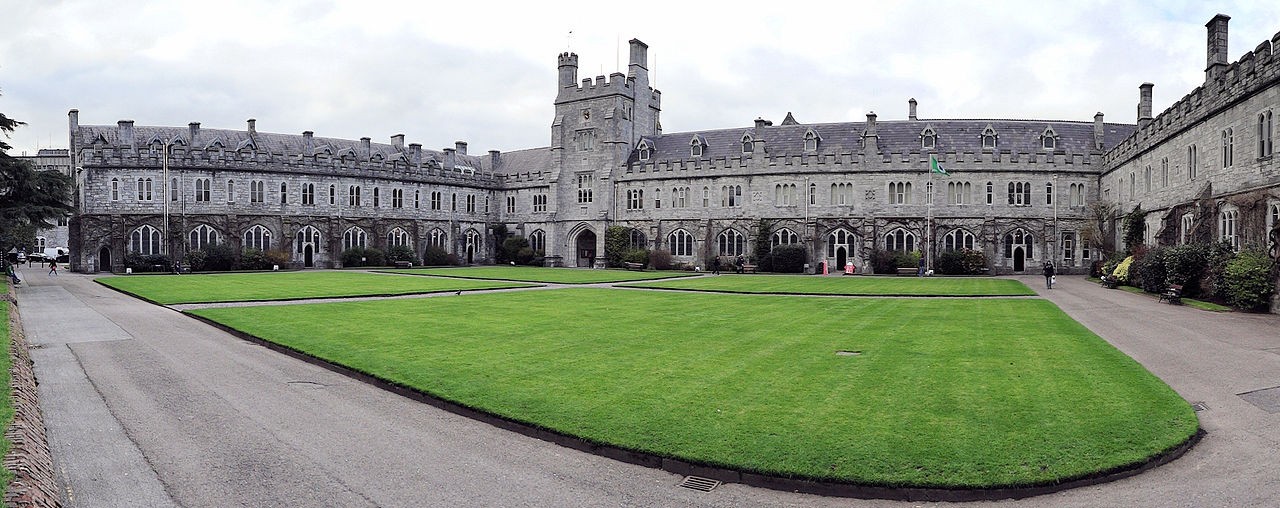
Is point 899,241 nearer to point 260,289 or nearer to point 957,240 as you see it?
point 957,240

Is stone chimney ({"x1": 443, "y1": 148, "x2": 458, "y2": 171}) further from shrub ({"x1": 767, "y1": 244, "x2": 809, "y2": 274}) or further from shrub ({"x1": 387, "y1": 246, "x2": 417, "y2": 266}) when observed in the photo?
shrub ({"x1": 767, "y1": 244, "x2": 809, "y2": 274})

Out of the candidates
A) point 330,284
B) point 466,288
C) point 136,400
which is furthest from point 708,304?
point 330,284

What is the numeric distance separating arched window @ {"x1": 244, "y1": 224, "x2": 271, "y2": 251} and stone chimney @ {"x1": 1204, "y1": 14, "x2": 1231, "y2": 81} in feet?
182

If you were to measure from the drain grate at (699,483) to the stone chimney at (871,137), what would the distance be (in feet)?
150

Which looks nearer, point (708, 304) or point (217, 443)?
point (217, 443)

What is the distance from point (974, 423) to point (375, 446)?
6.53 metres

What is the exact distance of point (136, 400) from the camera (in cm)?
967

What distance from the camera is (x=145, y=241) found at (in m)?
48.8

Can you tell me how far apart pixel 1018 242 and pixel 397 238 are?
150 feet

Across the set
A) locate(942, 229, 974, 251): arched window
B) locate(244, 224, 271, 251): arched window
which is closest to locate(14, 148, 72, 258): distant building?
locate(244, 224, 271, 251): arched window

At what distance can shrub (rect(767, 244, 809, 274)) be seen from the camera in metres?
48.3

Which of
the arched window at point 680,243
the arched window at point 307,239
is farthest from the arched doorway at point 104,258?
the arched window at point 680,243

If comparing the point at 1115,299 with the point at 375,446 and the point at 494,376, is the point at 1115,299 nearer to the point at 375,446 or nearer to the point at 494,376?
the point at 494,376

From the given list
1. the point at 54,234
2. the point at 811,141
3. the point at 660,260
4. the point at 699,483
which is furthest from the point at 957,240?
the point at 54,234
